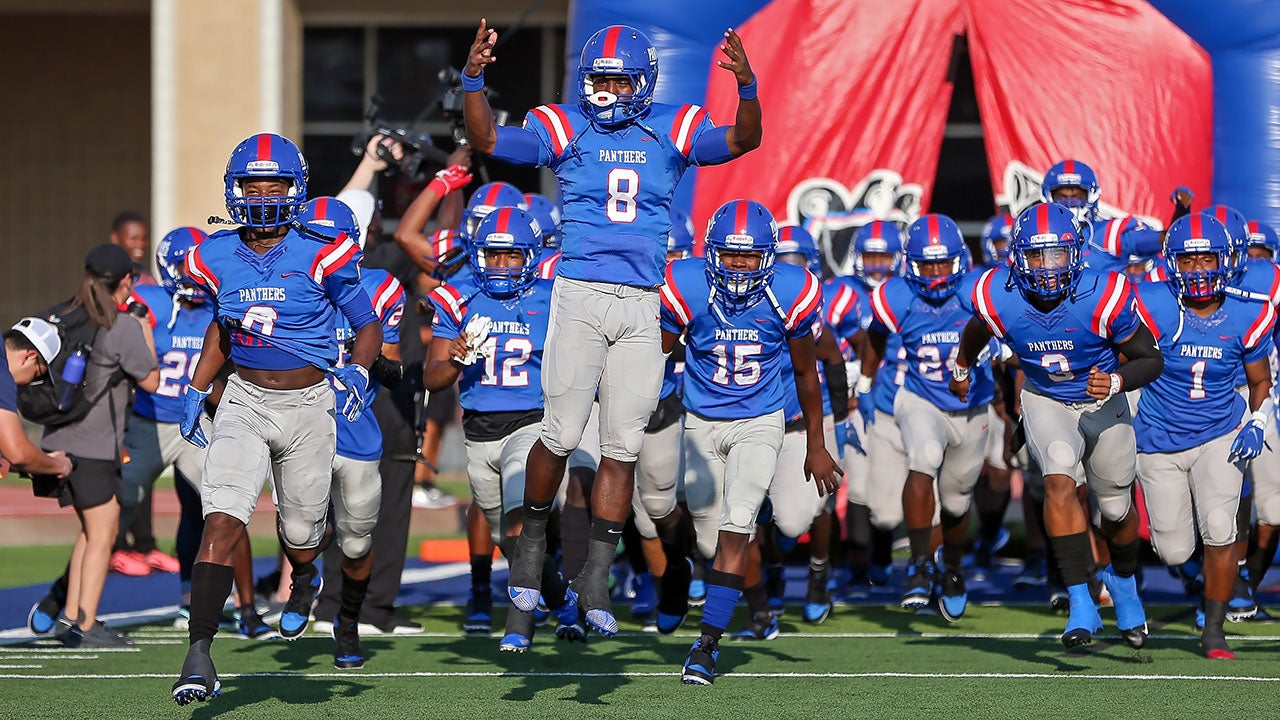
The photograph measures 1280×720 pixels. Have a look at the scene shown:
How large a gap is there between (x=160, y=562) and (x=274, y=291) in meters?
5.43

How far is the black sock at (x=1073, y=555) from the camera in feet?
25.3

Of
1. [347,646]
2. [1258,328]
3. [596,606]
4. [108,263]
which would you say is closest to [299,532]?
[347,646]

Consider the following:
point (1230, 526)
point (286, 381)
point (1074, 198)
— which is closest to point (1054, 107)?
point (1074, 198)

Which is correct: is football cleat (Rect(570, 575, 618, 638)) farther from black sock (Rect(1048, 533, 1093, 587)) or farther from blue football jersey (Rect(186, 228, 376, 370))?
black sock (Rect(1048, 533, 1093, 587))

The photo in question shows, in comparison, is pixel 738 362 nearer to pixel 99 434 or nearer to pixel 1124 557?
pixel 1124 557

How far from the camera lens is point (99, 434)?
845 centimetres

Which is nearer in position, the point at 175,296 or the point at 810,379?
the point at 810,379

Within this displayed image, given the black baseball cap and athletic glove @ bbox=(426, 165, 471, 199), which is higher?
athletic glove @ bbox=(426, 165, 471, 199)

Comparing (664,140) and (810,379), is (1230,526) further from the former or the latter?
(664,140)

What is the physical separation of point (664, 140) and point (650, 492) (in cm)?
239

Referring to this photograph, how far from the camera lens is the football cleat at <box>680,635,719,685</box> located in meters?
6.92

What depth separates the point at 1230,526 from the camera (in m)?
8.16

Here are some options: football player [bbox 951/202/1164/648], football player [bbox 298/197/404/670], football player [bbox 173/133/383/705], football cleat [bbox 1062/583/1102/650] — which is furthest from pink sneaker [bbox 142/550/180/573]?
football cleat [bbox 1062/583/1102/650]

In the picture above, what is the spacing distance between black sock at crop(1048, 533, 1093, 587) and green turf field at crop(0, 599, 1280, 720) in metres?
0.41
